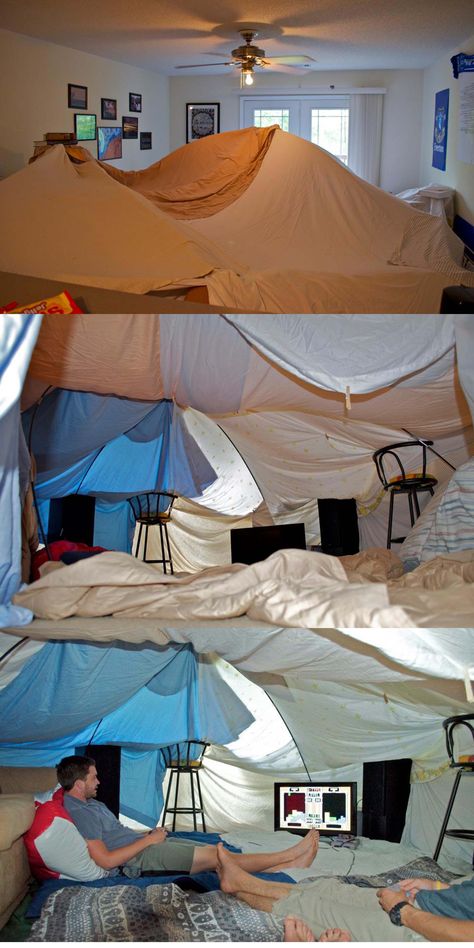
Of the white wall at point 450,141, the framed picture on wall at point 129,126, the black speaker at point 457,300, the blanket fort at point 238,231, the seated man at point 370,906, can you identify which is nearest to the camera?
the seated man at point 370,906

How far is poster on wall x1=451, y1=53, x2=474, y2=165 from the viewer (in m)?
2.42

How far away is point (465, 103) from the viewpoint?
2.45 meters

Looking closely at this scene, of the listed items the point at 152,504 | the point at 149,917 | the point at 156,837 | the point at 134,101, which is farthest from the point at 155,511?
the point at 134,101

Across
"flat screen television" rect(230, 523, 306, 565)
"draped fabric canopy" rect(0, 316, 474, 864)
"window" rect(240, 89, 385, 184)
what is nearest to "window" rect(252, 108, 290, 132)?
"window" rect(240, 89, 385, 184)

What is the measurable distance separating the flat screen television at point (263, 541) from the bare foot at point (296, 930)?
0.52 meters

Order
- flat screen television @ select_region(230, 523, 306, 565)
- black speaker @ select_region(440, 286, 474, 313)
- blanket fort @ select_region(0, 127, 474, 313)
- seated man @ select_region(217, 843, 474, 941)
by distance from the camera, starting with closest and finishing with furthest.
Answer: seated man @ select_region(217, 843, 474, 941) → flat screen television @ select_region(230, 523, 306, 565) → black speaker @ select_region(440, 286, 474, 313) → blanket fort @ select_region(0, 127, 474, 313)

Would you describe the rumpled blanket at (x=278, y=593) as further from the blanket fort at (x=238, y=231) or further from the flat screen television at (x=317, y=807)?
the blanket fort at (x=238, y=231)

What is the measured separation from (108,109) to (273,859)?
198 centimetres

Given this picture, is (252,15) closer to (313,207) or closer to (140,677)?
(313,207)

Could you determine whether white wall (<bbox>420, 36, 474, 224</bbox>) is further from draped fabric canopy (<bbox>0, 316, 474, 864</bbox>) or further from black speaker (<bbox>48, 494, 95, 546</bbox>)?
black speaker (<bbox>48, 494, 95, 546</bbox>)

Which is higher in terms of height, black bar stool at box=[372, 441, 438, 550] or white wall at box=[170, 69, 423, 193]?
white wall at box=[170, 69, 423, 193]

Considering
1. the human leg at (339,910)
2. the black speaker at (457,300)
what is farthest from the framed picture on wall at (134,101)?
the human leg at (339,910)

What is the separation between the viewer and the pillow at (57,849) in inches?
52.0

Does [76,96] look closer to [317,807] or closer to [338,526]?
[338,526]
